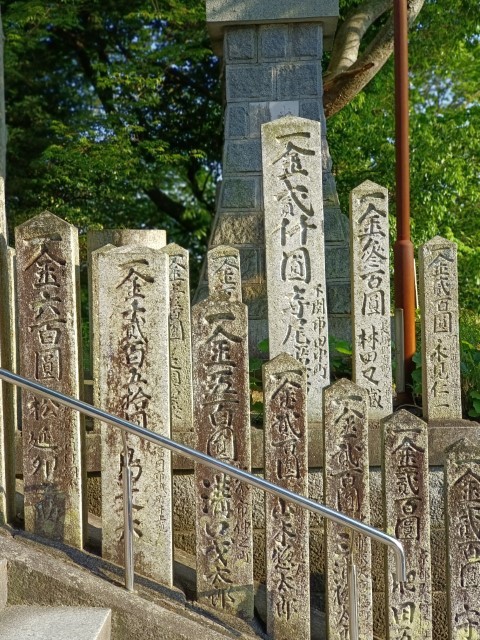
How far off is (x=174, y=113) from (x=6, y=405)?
10688 mm

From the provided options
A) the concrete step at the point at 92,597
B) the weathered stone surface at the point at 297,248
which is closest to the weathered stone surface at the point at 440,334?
the weathered stone surface at the point at 297,248

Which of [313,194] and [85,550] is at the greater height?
[313,194]

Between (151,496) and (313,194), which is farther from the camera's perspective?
(313,194)

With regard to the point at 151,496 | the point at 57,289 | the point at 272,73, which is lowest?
the point at 151,496

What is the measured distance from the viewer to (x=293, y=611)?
366 cm

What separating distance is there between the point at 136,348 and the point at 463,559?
167 centimetres

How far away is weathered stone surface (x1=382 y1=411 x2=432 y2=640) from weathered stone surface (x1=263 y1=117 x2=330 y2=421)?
2.84ft

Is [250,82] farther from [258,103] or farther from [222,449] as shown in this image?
[222,449]

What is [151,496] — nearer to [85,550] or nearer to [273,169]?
[85,550]

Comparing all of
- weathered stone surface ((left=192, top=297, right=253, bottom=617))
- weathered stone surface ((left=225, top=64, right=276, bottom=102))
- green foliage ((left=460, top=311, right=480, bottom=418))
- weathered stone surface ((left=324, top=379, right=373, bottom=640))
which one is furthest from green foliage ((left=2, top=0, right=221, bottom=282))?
weathered stone surface ((left=324, top=379, right=373, bottom=640))

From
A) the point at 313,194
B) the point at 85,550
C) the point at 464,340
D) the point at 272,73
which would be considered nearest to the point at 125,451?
the point at 85,550

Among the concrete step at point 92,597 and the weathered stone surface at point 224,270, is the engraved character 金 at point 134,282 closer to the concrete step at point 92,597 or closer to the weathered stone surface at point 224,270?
the concrete step at point 92,597

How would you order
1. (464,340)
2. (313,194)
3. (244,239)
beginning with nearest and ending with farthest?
(313,194), (464,340), (244,239)

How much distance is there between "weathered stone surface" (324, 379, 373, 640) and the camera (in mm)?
3633
